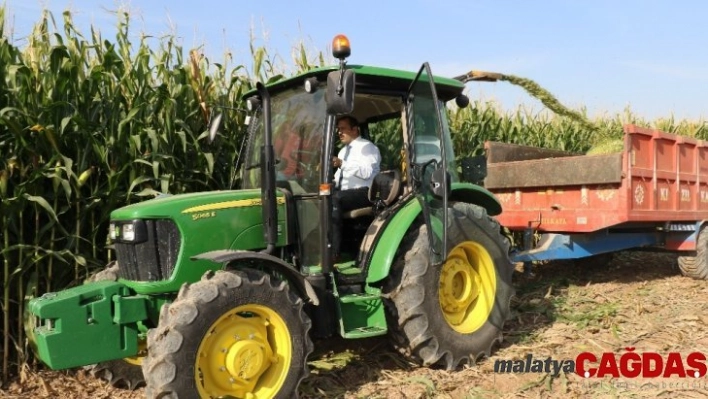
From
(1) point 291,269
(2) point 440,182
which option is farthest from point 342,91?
(1) point 291,269

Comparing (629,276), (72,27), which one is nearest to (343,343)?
(72,27)

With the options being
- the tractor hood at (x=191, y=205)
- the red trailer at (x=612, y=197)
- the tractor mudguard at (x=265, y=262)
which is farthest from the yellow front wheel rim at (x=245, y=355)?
the red trailer at (x=612, y=197)

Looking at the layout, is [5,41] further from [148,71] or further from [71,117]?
[148,71]

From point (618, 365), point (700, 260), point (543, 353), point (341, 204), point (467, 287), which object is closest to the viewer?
point (618, 365)

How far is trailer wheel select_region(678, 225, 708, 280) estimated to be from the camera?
677 centimetres

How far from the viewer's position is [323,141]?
3768 millimetres

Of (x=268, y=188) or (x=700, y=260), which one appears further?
(x=700, y=260)

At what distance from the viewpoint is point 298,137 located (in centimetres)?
393

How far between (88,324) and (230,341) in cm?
82

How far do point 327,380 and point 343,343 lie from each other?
833mm

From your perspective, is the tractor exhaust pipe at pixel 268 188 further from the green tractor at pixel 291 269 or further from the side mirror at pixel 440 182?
the side mirror at pixel 440 182

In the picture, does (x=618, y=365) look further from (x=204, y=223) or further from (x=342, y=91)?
(x=204, y=223)

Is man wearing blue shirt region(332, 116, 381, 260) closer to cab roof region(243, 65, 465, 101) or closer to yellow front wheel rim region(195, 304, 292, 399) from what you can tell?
cab roof region(243, 65, 465, 101)

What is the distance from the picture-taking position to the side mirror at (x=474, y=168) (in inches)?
200
